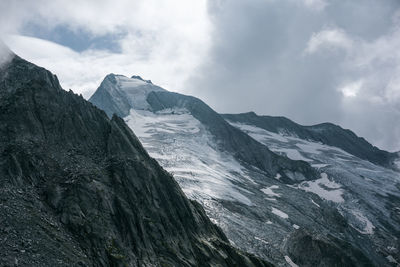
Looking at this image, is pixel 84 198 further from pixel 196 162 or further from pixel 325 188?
pixel 325 188

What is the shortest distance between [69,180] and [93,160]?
8368mm

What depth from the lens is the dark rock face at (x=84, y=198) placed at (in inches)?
1478

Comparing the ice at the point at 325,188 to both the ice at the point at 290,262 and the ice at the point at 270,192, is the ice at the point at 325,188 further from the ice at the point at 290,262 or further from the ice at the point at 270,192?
the ice at the point at 290,262

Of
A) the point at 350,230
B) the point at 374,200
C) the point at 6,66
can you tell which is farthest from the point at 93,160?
the point at 374,200

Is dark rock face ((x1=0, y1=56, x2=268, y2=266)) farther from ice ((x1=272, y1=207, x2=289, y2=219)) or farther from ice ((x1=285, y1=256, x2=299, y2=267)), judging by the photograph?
ice ((x1=272, y1=207, x2=289, y2=219))

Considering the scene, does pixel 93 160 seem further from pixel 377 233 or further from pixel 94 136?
pixel 377 233

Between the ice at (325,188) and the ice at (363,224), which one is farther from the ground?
the ice at (325,188)

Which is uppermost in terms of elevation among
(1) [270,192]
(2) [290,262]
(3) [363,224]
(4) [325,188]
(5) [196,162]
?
(4) [325,188]

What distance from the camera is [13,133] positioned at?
51000 mm

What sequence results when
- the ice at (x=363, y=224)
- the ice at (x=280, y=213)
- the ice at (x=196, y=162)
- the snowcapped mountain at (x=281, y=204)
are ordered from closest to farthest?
the snowcapped mountain at (x=281, y=204)
the ice at (x=196, y=162)
the ice at (x=280, y=213)
the ice at (x=363, y=224)

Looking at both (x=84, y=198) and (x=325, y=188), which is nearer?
(x=84, y=198)

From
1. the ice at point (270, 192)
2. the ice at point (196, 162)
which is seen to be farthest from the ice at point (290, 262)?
the ice at point (270, 192)

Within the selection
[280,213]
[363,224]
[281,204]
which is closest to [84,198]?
[280,213]

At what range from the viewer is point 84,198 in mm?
45250
